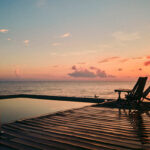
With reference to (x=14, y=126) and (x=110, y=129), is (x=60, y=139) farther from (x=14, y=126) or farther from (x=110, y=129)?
(x=14, y=126)

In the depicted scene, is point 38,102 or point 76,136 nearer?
point 76,136

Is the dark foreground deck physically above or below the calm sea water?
above

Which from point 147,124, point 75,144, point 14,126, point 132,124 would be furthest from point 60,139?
point 147,124

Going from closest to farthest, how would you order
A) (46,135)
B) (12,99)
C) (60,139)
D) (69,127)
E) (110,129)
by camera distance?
(60,139) → (46,135) → (110,129) → (69,127) → (12,99)

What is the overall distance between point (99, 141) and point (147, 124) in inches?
78.9

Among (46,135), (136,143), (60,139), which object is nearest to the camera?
(136,143)

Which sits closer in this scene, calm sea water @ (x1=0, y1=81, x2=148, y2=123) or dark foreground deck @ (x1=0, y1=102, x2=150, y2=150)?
dark foreground deck @ (x1=0, y1=102, x2=150, y2=150)

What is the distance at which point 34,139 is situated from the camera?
3.59m

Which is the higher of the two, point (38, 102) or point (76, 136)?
point (76, 136)

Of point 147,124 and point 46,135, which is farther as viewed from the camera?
point 147,124

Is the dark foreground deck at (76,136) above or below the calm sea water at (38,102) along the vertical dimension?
above

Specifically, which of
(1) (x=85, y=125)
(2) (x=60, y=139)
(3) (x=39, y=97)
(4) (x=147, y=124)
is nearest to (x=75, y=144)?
(2) (x=60, y=139)

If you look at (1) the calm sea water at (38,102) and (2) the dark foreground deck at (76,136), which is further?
(1) the calm sea water at (38,102)

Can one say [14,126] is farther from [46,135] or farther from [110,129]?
[110,129]
